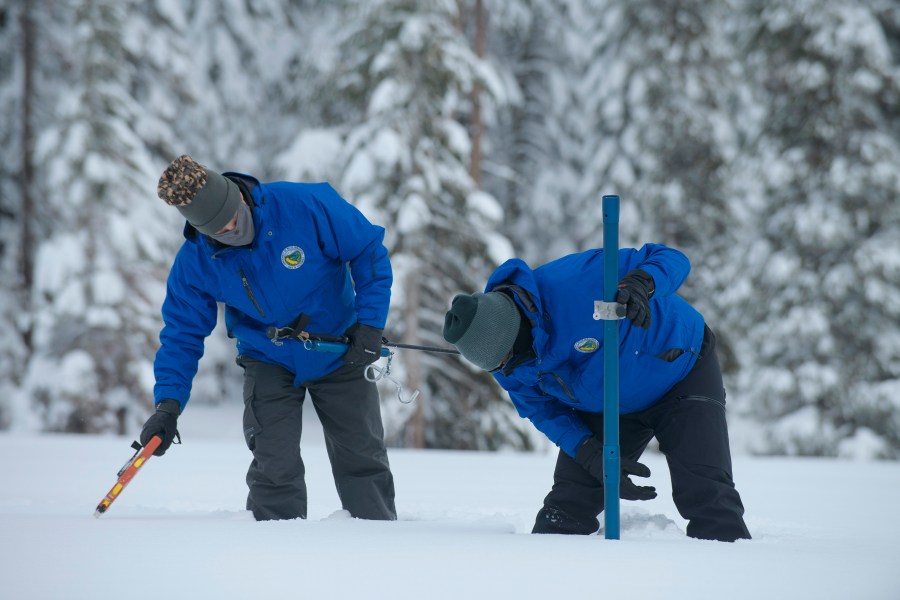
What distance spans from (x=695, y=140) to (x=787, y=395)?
15.0 feet

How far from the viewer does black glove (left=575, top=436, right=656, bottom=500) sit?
3352mm

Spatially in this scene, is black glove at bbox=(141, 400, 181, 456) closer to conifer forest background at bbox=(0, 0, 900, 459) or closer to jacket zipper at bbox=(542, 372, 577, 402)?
jacket zipper at bbox=(542, 372, 577, 402)

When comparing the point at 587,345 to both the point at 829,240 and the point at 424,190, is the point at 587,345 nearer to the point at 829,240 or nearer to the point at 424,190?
the point at 424,190

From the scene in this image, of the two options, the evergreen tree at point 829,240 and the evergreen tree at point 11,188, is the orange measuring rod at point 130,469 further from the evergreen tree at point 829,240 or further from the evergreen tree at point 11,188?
the evergreen tree at point 11,188

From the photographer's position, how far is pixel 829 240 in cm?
1163

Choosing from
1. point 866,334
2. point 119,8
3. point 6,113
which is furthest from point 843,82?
point 6,113

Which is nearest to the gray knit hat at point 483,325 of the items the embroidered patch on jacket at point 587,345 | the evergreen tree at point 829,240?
the embroidered patch on jacket at point 587,345

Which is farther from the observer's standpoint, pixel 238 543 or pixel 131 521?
pixel 131 521

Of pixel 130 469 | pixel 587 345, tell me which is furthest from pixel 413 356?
pixel 587 345

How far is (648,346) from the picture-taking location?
3545 millimetres

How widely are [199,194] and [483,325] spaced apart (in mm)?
1256

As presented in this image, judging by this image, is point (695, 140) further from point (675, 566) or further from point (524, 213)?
point (675, 566)

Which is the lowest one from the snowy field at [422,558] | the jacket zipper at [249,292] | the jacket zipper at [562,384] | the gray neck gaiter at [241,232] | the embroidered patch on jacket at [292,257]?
the snowy field at [422,558]

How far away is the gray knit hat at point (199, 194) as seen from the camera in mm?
3518
